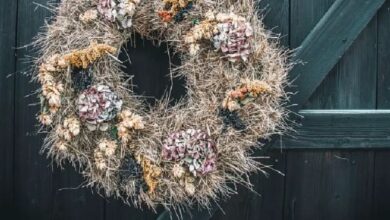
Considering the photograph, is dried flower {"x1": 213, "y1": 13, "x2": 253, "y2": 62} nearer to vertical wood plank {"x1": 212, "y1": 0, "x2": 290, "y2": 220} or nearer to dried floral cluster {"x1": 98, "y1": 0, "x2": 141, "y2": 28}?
dried floral cluster {"x1": 98, "y1": 0, "x2": 141, "y2": 28}

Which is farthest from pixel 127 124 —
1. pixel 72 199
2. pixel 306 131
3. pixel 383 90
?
pixel 383 90

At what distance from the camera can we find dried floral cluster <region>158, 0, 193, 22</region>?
1500mm

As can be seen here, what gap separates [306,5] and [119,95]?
27.4 inches

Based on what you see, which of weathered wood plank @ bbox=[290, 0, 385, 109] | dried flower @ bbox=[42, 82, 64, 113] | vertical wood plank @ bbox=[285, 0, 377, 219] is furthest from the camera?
vertical wood plank @ bbox=[285, 0, 377, 219]

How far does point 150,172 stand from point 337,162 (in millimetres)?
702

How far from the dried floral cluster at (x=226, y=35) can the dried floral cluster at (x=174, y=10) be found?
0.20ft

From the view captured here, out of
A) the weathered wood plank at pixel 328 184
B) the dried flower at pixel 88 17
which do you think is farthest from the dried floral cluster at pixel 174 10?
the weathered wood plank at pixel 328 184

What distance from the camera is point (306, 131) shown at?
174cm

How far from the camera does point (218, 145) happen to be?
58.2 inches

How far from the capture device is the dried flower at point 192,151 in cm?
144

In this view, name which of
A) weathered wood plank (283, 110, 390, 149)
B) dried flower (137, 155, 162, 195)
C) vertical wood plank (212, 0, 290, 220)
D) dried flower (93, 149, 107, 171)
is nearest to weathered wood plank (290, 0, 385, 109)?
weathered wood plank (283, 110, 390, 149)

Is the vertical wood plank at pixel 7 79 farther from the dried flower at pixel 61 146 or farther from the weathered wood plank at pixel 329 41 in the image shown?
the weathered wood plank at pixel 329 41

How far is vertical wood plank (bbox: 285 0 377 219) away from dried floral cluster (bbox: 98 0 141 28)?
0.56 m

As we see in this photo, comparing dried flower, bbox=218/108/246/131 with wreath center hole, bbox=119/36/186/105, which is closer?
dried flower, bbox=218/108/246/131
